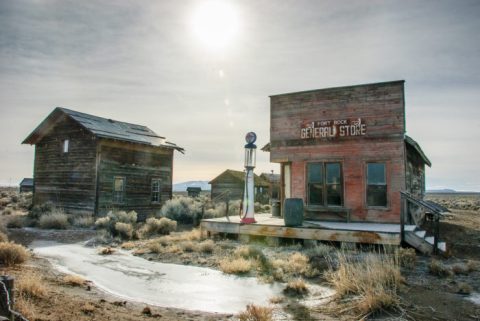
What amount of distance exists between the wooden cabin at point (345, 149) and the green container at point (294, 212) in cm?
224

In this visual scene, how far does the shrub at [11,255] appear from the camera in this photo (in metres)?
8.11

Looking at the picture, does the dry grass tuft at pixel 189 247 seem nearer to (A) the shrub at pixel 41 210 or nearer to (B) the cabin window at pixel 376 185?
(B) the cabin window at pixel 376 185

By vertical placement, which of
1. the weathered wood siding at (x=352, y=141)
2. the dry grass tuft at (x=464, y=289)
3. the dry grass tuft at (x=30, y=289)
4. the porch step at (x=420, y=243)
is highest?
the weathered wood siding at (x=352, y=141)

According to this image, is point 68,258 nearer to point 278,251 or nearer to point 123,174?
point 278,251

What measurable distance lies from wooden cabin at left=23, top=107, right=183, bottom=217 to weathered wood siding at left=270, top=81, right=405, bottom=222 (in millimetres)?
10345

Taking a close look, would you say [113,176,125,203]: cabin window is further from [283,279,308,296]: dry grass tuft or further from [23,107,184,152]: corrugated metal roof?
[283,279,308,296]: dry grass tuft

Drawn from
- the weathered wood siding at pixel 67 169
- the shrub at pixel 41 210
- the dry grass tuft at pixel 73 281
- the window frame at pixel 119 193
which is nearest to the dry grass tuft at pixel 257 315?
the dry grass tuft at pixel 73 281

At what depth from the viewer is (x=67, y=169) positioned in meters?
21.0

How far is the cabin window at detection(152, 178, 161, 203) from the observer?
2330 cm

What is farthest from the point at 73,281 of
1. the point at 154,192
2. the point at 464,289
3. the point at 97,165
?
the point at 154,192

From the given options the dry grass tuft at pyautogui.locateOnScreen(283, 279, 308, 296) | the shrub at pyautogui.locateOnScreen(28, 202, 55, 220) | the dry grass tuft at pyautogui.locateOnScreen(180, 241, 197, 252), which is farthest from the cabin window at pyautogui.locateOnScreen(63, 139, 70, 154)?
the dry grass tuft at pyautogui.locateOnScreen(283, 279, 308, 296)

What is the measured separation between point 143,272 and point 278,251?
4018 mm

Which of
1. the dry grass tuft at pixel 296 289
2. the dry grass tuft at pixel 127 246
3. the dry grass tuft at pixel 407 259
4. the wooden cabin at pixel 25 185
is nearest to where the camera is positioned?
the dry grass tuft at pixel 296 289

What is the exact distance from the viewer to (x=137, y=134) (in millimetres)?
23859
